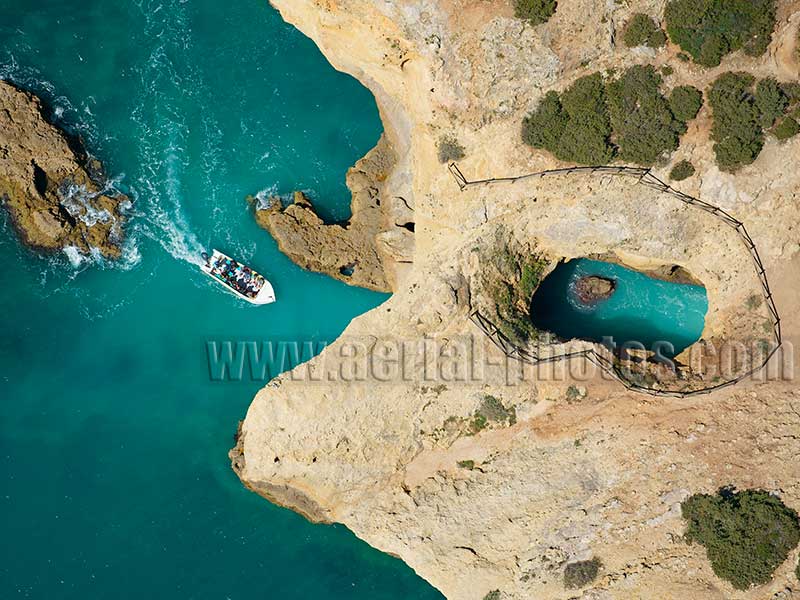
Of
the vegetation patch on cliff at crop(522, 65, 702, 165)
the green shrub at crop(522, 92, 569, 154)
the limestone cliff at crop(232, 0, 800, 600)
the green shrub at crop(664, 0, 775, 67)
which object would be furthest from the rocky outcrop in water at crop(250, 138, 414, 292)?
the green shrub at crop(664, 0, 775, 67)

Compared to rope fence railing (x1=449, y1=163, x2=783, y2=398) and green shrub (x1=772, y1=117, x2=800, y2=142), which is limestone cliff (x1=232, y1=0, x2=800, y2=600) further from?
green shrub (x1=772, y1=117, x2=800, y2=142)

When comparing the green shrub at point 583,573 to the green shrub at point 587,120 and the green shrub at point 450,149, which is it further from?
the green shrub at point 450,149

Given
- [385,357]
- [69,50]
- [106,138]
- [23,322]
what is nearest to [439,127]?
[385,357]

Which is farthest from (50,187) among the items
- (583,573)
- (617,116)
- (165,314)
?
(583,573)

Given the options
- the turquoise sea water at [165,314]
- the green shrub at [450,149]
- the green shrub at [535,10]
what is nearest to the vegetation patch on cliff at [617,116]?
the green shrub at [535,10]

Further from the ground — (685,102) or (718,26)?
(718,26)

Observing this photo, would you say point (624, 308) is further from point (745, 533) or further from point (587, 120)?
point (745, 533)
